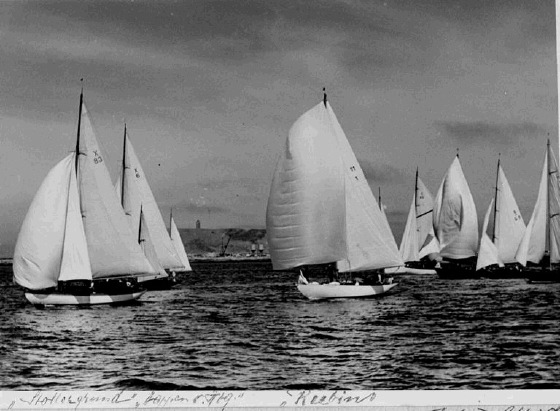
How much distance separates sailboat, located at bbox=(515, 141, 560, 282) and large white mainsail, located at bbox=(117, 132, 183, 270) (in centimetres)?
427

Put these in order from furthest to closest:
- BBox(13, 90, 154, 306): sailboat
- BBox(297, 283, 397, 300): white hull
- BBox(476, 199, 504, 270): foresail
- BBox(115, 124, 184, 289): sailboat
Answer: BBox(476, 199, 504, 270): foresail, BBox(115, 124, 184, 289): sailboat, BBox(297, 283, 397, 300): white hull, BBox(13, 90, 154, 306): sailboat

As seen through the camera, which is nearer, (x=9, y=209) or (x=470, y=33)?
(x=470, y=33)

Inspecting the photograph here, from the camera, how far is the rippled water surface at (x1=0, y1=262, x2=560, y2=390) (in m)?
7.30

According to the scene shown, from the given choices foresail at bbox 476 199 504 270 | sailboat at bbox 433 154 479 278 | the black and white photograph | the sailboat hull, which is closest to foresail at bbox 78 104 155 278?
the sailboat hull

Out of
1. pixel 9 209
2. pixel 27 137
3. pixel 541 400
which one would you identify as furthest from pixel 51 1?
pixel 541 400

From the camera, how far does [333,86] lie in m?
8.20

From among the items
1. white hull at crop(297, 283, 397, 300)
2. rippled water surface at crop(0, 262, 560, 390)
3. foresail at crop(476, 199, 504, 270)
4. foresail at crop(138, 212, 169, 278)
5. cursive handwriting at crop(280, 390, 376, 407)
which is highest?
foresail at crop(138, 212, 169, 278)

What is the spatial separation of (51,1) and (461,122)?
14.3ft

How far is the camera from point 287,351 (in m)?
8.75

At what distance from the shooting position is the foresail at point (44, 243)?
1035cm

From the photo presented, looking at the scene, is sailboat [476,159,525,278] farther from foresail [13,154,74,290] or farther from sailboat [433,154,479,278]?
foresail [13,154,74,290]

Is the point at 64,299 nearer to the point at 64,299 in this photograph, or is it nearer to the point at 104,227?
the point at 64,299

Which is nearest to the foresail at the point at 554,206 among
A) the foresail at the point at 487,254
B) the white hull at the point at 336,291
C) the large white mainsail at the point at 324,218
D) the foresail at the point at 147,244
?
the large white mainsail at the point at 324,218

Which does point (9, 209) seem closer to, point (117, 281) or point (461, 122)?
point (461, 122)
